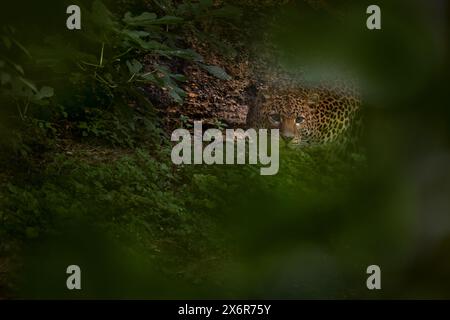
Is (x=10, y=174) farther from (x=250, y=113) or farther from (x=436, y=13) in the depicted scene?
(x=436, y=13)

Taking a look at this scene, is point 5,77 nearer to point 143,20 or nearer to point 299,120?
point 143,20

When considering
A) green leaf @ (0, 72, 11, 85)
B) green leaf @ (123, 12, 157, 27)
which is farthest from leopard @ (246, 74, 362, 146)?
green leaf @ (0, 72, 11, 85)

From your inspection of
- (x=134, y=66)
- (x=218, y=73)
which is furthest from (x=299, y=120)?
(x=218, y=73)

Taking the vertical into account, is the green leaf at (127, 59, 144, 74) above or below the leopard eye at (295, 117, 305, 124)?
below

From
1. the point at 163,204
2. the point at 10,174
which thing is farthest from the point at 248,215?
the point at 10,174

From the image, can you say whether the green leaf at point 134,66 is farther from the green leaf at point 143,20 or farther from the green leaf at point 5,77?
the green leaf at point 5,77

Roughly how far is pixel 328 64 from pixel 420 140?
0.04m

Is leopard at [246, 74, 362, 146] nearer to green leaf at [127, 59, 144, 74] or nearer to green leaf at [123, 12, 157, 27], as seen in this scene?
green leaf at [127, 59, 144, 74]

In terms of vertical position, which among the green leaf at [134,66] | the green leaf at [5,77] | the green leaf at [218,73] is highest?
the green leaf at [134,66]

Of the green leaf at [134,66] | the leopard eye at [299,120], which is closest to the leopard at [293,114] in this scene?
the leopard eye at [299,120]

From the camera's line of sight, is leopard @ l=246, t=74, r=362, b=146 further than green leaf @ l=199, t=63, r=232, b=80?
Yes

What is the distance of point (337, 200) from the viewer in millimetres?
188

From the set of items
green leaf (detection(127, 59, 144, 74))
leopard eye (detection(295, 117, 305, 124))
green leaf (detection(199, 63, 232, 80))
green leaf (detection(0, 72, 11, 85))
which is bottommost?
green leaf (detection(0, 72, 11, 85))

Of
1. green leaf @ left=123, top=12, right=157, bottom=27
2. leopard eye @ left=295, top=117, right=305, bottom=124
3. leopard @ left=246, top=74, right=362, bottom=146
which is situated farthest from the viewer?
leopard eye @ left=295, top=117, right=305, bottom=124
